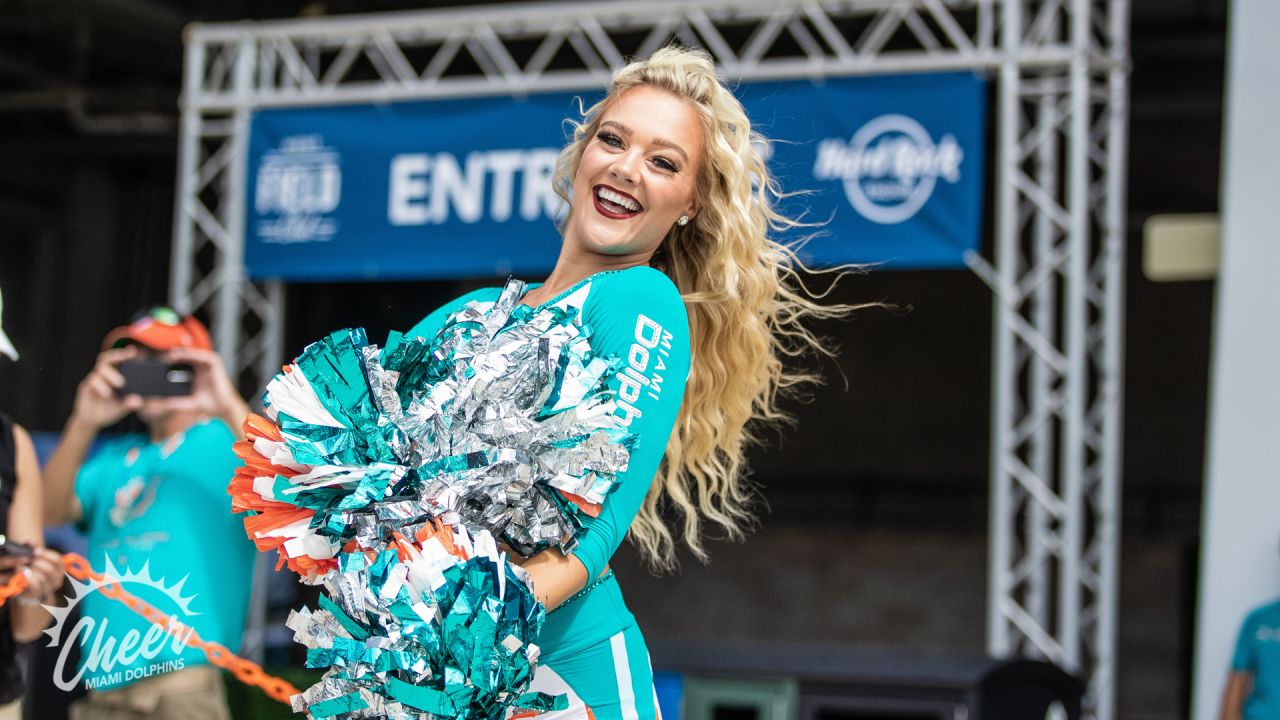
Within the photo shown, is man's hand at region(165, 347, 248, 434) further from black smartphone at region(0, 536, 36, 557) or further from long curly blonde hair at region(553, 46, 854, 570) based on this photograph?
long curly blonde hair at region(553, 46, 854, 570)

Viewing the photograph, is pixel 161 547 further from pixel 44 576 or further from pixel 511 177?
pixel 511 177

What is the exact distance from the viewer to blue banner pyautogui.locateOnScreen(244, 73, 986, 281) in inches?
238

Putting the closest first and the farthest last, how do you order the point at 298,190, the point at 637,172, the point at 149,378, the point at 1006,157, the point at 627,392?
the point at 627,392
the point at 637,172
the point at 149,378
the point at 1006,157
the point at 298,190

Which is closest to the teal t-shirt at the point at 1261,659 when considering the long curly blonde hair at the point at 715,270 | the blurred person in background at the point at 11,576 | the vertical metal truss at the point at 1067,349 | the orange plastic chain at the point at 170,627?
the vertical metal truss at the point at 1067,349

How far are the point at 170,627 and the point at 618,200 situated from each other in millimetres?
939

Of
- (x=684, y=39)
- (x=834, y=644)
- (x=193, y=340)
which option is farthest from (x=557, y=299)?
(x=834, y=644)

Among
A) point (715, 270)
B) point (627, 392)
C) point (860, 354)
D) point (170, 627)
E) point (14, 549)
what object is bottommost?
point (170, 627)

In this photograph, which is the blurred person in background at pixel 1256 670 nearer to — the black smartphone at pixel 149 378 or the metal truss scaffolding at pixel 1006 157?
the metal truss scaffolding at pixel 1006 157

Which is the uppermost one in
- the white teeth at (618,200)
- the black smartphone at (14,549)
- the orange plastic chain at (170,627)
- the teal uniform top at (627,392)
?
the white teeth at (618,200)

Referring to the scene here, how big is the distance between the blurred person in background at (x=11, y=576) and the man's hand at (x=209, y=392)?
127cm

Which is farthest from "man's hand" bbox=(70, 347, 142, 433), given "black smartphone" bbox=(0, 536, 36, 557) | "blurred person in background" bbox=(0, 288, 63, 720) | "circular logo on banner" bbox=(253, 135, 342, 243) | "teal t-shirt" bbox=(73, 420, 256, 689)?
"circular logo on banner" bbox=(253, 135, 342, 243)

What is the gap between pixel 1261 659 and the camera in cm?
504

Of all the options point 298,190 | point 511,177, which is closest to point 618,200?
point 511,177

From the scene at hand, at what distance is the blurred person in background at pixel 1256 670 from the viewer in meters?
5.00
